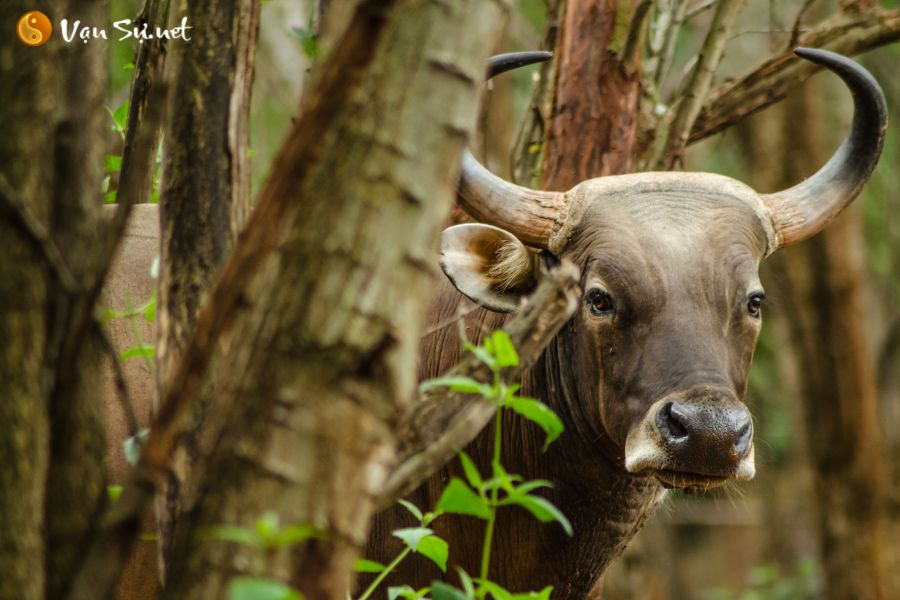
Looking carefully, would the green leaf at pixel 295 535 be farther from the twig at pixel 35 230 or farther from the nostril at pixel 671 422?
the nostril at pixel 671 422

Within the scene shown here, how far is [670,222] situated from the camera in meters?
4.37

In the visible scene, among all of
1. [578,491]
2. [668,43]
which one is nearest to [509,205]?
[578,491]

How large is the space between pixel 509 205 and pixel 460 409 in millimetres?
2475

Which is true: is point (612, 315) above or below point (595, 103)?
below

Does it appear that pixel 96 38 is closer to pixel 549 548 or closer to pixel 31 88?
pixel 31 88

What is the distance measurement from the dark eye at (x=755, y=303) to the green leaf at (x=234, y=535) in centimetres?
298

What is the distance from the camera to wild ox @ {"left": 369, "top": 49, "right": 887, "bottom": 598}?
4000mm

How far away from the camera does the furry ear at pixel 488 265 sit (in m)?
4.51

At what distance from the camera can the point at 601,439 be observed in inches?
171

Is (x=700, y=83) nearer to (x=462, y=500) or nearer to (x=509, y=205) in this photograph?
(x=509, y=205)

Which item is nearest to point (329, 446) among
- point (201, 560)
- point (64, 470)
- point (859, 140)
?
point (201, 560)

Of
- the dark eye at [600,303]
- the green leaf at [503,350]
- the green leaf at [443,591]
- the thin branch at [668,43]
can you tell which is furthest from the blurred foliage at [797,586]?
the green leaf at [503,350]

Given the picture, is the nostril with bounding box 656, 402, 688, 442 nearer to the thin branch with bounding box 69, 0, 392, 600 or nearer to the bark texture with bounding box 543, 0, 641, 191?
Result: the bark texture with bounding box 543, 0, 641, 191

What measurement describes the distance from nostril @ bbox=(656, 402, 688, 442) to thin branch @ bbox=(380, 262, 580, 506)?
148 centimetres
